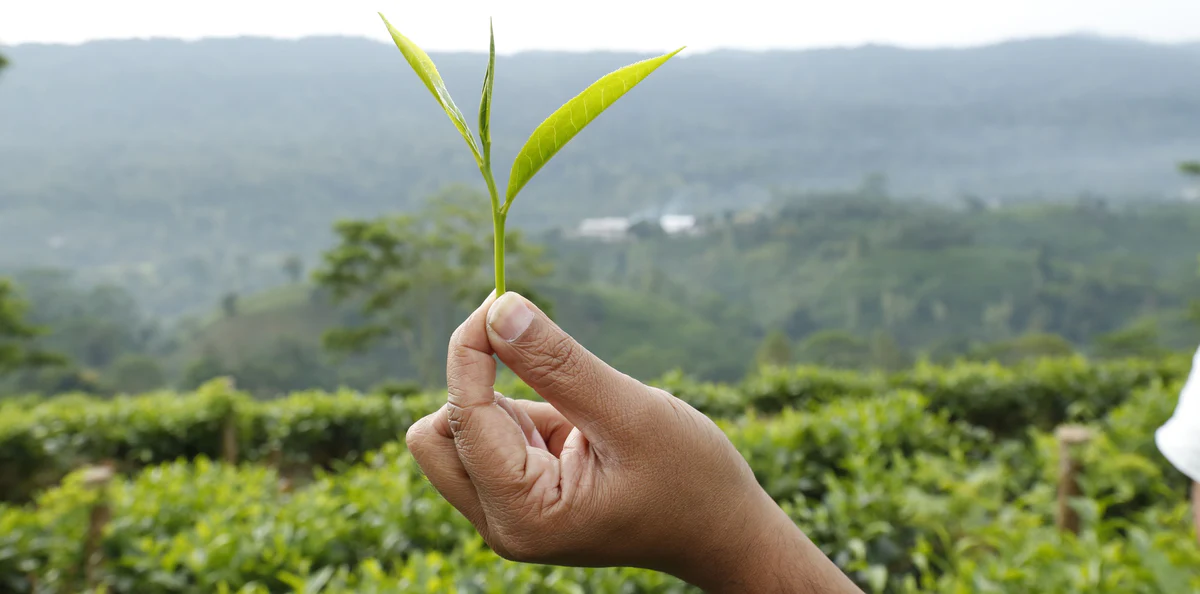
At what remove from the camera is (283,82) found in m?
50.6

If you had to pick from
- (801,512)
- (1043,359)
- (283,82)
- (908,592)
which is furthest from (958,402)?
(283,82)

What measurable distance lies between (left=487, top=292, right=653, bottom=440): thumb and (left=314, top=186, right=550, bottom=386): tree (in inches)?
658

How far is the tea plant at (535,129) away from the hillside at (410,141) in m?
37.2

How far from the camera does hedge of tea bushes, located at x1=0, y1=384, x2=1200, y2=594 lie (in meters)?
1.90

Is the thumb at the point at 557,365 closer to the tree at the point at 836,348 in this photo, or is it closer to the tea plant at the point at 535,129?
the tea plant at the point at 535,129

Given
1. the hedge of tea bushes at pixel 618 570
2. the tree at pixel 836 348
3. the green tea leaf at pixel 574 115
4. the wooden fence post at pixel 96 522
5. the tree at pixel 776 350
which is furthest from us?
the tree at pixel 836 348

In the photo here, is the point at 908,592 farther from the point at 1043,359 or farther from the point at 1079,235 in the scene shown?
the point at 1079,235

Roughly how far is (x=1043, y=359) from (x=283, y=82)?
54.1 metres

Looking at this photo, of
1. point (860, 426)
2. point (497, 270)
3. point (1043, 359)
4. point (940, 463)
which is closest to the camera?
point (497, 270)

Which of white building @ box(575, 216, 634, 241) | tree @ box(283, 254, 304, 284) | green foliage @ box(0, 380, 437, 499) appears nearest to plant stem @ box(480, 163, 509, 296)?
green foliage @ box(0, 380, 437, 499)

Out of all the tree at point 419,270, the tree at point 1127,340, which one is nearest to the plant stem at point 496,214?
the tree at point 419,270

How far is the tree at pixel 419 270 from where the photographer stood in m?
19.0

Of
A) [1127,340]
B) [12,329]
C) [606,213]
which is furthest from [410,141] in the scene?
[1127,340]

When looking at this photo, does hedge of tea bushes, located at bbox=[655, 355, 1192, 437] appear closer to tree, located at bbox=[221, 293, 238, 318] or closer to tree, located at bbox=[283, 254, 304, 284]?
tree, located at bbox=[221, 293, 238, 318]
